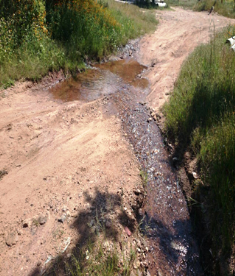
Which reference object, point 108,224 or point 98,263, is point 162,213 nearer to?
point 108,224

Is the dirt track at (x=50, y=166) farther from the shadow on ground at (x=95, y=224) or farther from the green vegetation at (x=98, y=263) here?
the green vegetation at (x=98, y=263)

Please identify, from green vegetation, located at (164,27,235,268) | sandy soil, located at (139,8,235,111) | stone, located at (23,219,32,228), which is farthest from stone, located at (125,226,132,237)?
sandy soil, located at (139,8,235,111)

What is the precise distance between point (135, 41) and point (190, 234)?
397 inches

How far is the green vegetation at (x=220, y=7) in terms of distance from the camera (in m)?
16.2

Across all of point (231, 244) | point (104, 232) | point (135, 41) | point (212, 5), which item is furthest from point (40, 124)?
point (212, 5)

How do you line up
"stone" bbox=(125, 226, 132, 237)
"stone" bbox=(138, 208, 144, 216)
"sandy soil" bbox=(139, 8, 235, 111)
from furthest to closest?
1. "sandy soil" bbox=(139, 8, 235, 111)
2. "stone" bbox=(138, 208, 144, 216)
3. "stone" bbox=(125, 226, 132, 237)

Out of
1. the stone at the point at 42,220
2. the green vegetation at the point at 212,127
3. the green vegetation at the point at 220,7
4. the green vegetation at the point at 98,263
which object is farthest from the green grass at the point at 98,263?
the green vegetation at the point at 220,7

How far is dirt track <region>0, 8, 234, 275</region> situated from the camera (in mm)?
2627

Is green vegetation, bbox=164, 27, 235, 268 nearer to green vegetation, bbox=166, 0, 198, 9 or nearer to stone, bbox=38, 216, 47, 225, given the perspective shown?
stone, bbox=38, 216, 47, 225

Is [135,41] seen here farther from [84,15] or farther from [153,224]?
[153,224]

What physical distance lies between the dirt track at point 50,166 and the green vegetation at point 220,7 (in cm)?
1384

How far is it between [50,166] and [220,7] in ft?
64.3

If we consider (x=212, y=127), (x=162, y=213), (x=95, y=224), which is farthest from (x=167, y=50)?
(x=95, y=224)

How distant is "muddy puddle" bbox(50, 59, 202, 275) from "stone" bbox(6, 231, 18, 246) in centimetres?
157
